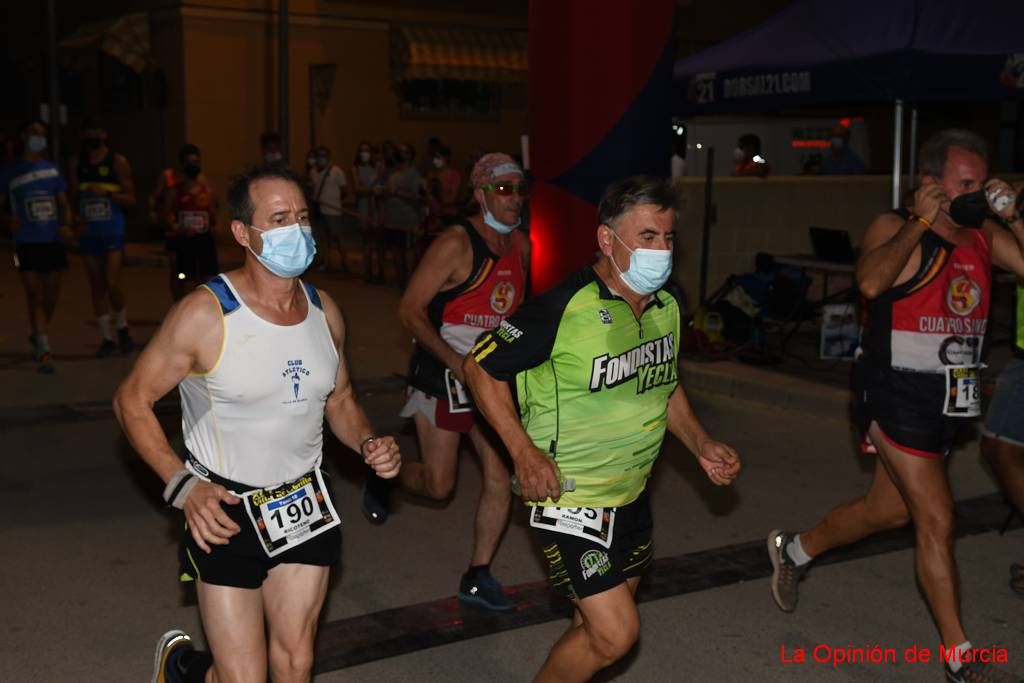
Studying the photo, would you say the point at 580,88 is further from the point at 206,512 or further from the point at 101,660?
the point at 206,512

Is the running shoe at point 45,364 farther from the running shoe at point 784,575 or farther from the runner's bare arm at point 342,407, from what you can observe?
the runner's bare arm at point 342,407

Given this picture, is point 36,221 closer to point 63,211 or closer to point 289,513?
point 63,211

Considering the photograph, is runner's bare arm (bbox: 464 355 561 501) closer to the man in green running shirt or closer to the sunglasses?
the man in green running shirt

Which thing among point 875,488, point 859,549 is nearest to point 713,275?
point 859,549

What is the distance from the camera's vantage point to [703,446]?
179 inches

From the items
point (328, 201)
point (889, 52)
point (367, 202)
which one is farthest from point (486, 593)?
point (367, 202)

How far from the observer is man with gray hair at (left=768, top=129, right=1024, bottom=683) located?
205 inches

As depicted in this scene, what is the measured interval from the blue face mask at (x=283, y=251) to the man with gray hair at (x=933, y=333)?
7.76 ft

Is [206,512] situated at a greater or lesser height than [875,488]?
greater

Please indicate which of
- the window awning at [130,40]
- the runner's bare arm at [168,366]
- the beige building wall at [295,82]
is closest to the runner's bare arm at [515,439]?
the runner's bare arm at [168,366]

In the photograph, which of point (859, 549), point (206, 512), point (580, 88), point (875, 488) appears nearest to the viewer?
point (206, 512)

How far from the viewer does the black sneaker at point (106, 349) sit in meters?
12.6

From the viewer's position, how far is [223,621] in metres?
3.96

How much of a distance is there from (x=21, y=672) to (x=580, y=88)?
6521 millimetres
